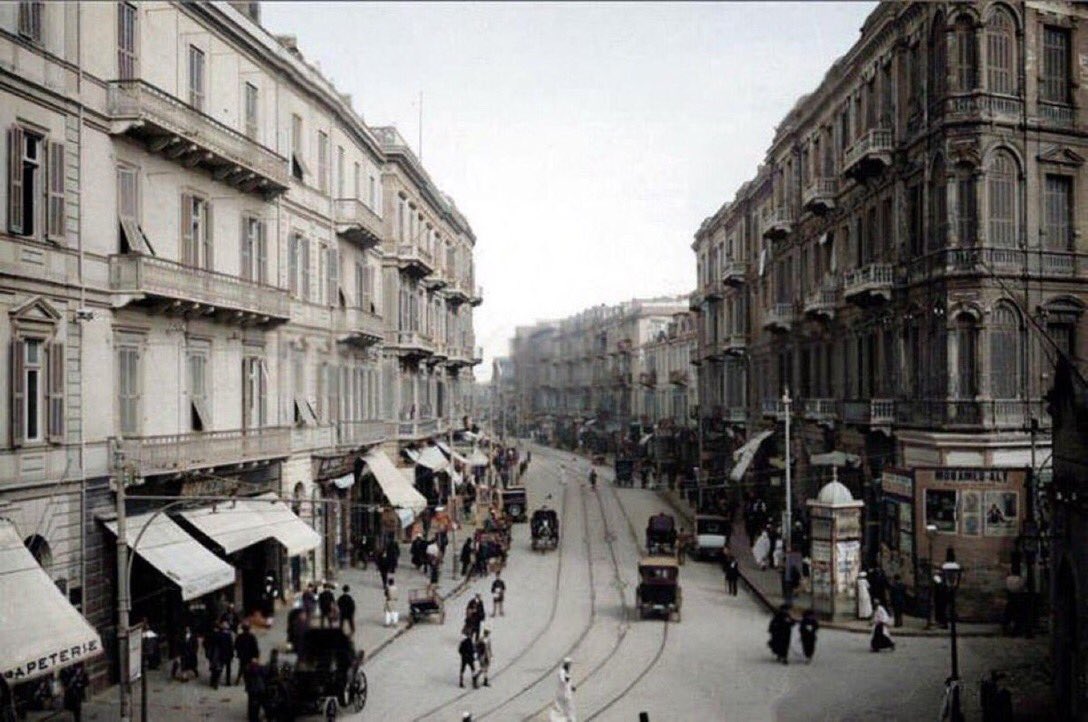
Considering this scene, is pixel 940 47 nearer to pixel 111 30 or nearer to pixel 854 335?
pixel 854 335

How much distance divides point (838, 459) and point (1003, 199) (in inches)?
496

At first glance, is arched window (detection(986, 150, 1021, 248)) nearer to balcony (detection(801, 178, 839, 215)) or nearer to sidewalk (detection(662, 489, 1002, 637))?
balcony (detection(801, 178, 839, 215))

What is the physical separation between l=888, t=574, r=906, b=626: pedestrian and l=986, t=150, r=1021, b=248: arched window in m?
11.0

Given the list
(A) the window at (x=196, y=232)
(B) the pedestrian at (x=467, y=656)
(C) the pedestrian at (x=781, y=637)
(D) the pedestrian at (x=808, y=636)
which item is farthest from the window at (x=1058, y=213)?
(A) the window at (x=196, y=232)

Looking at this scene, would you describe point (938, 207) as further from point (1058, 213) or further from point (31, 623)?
point (31, 623)

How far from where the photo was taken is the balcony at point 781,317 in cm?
5131

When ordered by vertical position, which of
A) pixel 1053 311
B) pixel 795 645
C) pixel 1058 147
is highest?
pixel 1058 147

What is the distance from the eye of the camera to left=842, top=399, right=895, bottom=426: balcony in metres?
37.1

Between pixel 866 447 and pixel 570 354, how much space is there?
103m

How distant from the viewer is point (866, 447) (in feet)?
132

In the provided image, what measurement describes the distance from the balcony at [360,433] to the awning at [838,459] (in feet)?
60.9

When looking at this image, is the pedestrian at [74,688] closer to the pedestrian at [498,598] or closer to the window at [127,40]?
the window at [127,40]

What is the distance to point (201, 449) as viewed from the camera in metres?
27.5

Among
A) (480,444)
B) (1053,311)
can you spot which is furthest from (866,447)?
(480,444)
